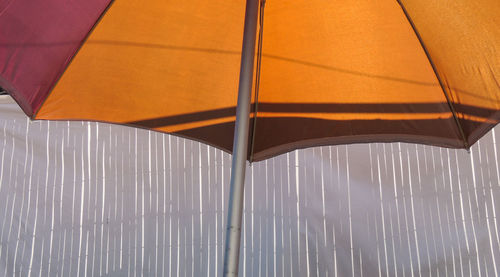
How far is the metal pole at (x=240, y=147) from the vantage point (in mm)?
2119

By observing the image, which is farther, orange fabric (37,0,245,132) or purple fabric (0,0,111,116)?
orange fabric (37,0,245,132)

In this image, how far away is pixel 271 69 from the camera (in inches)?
107

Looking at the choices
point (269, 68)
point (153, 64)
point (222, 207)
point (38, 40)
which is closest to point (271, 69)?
point (269, 68)

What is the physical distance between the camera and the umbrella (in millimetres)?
2396

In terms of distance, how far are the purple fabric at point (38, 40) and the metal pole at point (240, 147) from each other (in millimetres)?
623

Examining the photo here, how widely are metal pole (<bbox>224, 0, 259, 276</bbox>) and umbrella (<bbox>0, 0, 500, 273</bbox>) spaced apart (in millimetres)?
17

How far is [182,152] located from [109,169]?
20.7 inches

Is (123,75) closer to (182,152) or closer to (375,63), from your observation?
(375,63)

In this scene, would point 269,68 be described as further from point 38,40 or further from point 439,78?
point 38,40

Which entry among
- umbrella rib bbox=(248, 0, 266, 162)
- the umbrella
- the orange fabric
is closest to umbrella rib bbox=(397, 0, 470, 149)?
the umbrella

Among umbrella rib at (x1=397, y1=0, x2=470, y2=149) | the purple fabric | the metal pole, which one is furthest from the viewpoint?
umbrella rib at (x1=397, y1=0, x2=470, y2=149)

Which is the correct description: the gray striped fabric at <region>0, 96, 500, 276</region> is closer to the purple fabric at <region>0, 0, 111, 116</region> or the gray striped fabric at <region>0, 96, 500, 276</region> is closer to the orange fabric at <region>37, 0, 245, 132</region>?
the orange fabric at <region>37, 0, 245, 132</region>

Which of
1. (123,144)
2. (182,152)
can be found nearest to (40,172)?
(123,144)

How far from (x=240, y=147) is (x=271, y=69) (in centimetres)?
60
